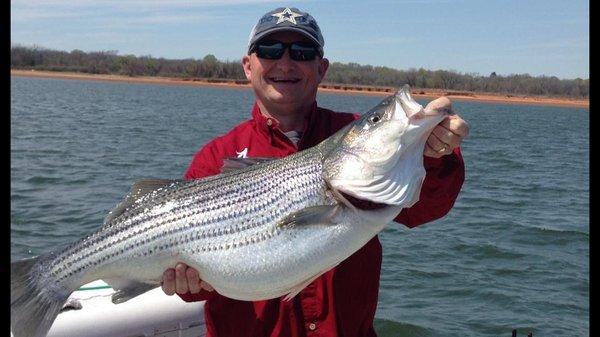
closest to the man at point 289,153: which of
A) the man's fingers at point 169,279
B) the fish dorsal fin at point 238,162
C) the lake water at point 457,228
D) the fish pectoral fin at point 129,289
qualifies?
the man's fingers at point 169,279

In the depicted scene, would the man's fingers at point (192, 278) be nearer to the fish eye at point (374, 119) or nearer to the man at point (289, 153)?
the man at point (289, 153)

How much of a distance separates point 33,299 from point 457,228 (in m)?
12.3

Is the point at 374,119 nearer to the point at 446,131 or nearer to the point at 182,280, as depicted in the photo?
the point at 446,131

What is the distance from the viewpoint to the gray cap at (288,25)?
167 inches

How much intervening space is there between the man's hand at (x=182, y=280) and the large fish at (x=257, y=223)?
0.12ft

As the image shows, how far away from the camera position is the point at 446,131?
11.6 ft

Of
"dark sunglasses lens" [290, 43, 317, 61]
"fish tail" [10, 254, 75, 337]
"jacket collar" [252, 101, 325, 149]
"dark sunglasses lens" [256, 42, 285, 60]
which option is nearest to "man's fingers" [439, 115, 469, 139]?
"jacket collar" [252, 101, 325, 149]

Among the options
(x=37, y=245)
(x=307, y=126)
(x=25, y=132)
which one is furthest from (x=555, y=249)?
(x=25, y=132)

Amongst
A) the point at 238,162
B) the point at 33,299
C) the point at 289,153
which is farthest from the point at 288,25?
the point at 33,299

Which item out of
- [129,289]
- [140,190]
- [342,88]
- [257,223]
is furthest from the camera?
[342,88]

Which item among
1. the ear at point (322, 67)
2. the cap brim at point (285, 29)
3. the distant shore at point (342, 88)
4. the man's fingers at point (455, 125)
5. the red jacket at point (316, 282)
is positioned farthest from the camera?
the distant shore at point (342, 88)
